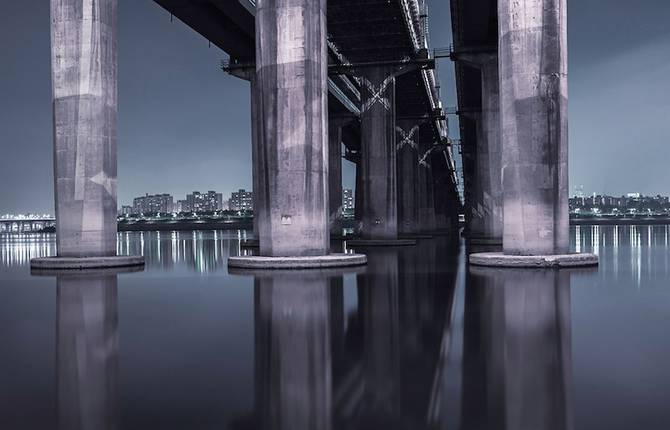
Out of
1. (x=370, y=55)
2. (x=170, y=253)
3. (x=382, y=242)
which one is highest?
(x=370, y=55)

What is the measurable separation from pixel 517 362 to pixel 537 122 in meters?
15.9

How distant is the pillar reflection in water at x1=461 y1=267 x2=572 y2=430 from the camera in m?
5.02

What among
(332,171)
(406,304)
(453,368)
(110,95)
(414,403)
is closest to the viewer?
(414,403)

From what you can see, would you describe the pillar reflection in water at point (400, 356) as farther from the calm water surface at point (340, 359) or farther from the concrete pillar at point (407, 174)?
the concrete pillar at point (407, 174)

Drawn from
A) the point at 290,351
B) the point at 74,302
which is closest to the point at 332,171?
the point at 74,302

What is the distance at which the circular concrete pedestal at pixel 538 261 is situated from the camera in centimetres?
2036

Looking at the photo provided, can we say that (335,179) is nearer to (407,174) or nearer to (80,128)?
(407,174)

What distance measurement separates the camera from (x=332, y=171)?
210 ft

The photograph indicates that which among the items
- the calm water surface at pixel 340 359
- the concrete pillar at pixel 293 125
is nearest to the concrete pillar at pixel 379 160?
the concrete pillar at pixel 293 125

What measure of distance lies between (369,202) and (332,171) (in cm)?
2131

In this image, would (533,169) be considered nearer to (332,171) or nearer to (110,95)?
(110,95)

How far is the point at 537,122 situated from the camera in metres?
21.2

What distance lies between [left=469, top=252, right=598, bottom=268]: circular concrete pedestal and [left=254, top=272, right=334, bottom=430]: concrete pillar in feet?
31.0

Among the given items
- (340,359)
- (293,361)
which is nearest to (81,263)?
(293,361)
